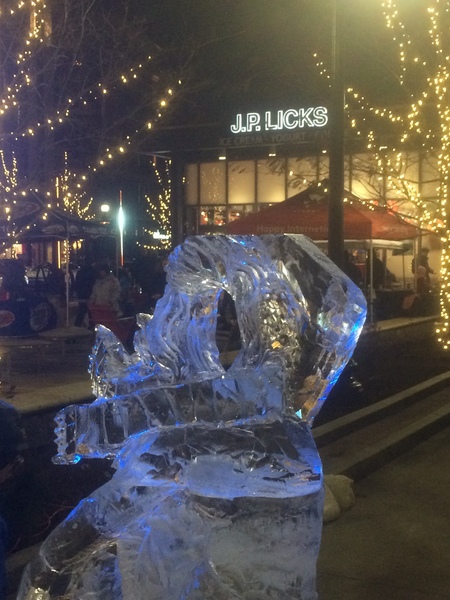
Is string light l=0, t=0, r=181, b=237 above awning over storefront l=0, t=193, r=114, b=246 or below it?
above

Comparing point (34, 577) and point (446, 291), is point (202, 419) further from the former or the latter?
point (446, 291)

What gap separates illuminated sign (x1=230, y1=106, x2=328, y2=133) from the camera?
886 inches

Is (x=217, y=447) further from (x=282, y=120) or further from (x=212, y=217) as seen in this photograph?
(x=212, y=217)

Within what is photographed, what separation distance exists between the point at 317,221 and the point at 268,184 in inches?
581

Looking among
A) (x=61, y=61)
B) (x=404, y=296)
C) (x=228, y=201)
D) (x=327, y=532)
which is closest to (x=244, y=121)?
(x=228, y=201)

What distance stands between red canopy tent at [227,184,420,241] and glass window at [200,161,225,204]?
14436 millimetres

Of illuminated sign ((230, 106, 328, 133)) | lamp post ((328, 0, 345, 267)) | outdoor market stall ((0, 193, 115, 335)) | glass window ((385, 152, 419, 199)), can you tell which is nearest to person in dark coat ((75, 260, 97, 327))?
outdoor market stall ((0, 193, 115, 335))

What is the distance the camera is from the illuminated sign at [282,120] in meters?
22.5

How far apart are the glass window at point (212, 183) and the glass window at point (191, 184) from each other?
0.87 ft

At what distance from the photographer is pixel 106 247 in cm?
2856

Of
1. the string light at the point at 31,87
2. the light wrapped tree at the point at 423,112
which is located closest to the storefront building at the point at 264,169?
the light wrapped tree at the point at 423,112

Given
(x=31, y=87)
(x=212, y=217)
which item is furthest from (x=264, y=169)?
(x=31, y=87)

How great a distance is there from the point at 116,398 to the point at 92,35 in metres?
14.5

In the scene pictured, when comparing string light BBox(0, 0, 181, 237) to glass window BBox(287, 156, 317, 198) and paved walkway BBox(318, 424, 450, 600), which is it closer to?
paved walkway BBox(318, 424, 450, 600)
